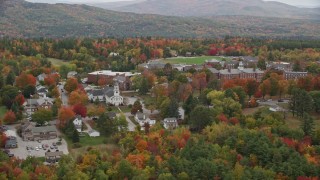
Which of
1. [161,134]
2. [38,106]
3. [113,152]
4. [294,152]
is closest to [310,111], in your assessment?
[294,152]

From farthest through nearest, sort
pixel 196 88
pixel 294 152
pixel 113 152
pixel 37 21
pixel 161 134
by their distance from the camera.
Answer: pixel 37 21, pixel 196 88, pixel 161 134, pixel 113 152, pixel 294 152

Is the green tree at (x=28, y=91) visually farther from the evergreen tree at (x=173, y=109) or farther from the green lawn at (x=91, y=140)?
the evergreen tree at (x=173, y=109)

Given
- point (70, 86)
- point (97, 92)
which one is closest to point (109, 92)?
point (97, 92)

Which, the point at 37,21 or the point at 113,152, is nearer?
the point at 113,152

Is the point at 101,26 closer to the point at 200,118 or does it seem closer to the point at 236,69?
the point at 236,69

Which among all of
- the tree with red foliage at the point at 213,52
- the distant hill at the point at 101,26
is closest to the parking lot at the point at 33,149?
the tree with red foliage at the point at 213,52

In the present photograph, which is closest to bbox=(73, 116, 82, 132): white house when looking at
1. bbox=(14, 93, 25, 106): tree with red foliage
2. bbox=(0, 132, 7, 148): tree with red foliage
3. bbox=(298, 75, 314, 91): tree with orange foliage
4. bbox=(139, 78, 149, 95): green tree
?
bbox=(0, 132, 7, 148): tree with red foliage

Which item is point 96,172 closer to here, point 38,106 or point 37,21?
point 38,106
